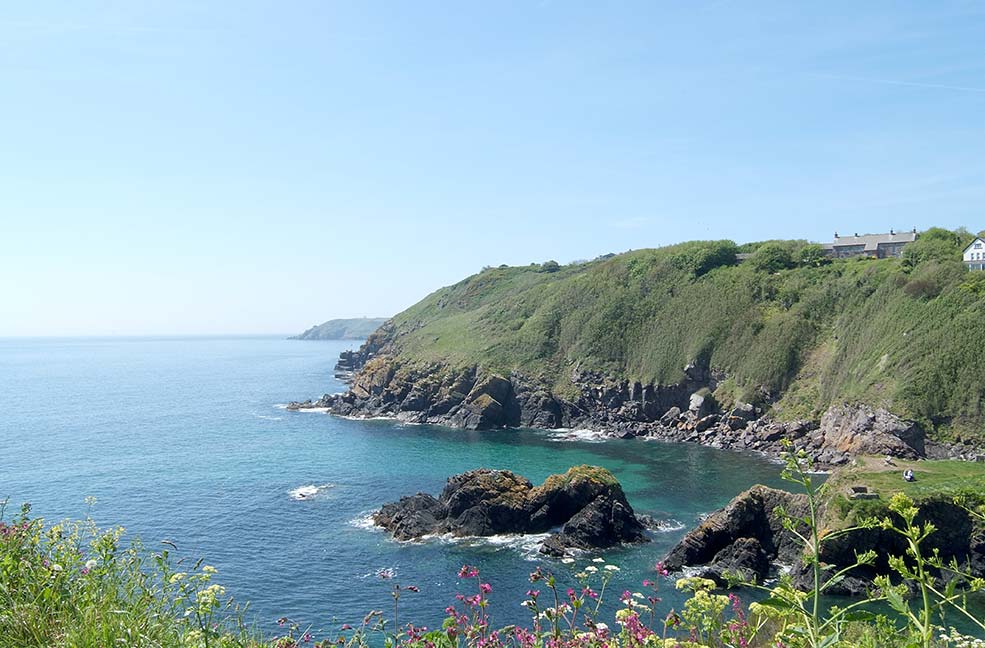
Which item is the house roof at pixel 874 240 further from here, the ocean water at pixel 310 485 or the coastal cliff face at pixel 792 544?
the coastal cliff face at pixel 792 544

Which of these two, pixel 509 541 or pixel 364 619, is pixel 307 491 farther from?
pixel 364 619

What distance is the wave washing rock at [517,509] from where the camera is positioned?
4809 cm

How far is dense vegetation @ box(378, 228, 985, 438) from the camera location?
71625 millimetres

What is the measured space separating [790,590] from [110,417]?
117 m

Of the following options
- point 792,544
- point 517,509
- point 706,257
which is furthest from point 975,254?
point 517,509

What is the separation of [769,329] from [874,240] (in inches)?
1658

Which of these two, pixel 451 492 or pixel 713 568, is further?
pixel 451 492

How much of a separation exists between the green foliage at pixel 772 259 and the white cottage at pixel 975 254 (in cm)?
2566

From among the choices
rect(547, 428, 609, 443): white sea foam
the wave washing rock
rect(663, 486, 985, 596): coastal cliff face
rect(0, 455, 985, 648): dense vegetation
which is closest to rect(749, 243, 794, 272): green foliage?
rect(547, 428, 609, 443): white sea foam

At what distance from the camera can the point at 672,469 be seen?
229 ft

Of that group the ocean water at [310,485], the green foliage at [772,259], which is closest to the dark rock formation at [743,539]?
the ocean water at [310,485]

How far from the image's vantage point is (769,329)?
94.3 m

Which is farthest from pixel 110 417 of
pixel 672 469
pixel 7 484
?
pixel 672 469

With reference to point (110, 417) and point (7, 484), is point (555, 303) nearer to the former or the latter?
point (110, 417)
